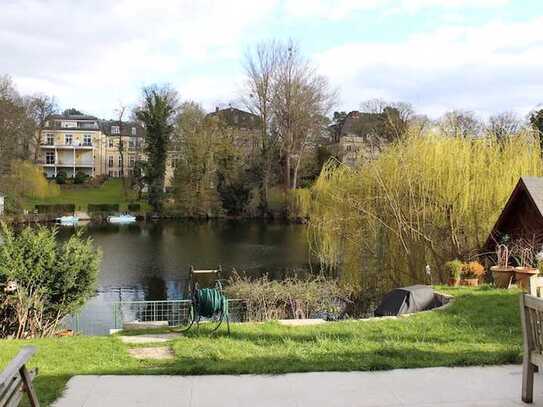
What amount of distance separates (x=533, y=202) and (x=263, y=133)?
133ft

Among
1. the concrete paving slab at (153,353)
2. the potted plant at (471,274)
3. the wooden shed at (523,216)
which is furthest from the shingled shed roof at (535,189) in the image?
the concrete paving slab at (153,353)

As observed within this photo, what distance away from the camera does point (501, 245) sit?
12.5 metres

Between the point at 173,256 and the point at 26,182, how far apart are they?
87.2ft

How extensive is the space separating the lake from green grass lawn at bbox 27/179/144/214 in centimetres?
1061

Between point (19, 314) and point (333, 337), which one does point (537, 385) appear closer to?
point (333, 337)

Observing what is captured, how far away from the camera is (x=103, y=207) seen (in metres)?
55.2

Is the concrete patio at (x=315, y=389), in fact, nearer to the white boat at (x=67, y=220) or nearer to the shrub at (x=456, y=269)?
the shrub at (x=456, y=269)

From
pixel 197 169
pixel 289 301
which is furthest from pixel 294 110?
pixel 289 301

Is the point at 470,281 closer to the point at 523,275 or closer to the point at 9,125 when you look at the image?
the point at 523,275

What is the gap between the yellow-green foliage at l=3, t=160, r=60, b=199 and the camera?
47094 millimetres

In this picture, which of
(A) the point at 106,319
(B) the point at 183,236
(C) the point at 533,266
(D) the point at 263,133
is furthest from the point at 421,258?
(D) the point at 263,133

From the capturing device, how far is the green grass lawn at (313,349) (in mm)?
5250

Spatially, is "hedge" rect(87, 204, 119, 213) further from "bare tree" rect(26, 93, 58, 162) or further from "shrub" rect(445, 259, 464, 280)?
"shrub" rect(445, 259, 464, 280)

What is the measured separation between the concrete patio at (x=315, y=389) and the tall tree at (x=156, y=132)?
50.0 meters
